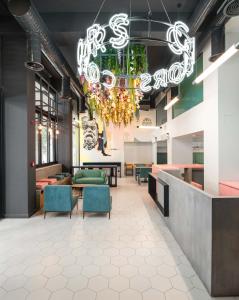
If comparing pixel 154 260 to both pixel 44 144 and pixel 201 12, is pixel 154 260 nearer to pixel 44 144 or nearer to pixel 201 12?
A: pixel 201 12

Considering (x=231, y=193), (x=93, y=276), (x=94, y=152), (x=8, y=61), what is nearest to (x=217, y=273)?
(x=93, y=276)

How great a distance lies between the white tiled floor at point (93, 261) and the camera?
2.37 metres

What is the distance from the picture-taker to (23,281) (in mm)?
2559

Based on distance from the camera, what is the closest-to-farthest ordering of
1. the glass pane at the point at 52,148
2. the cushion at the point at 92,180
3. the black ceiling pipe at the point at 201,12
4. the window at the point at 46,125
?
the black ceiling pipe at the point at 201,12, the window at the point at 46,125, the cushion at the point at 92,180, the glass pane at the point at 52,148

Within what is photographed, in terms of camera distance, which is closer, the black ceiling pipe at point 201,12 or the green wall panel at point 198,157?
the black ceiling pipe at point 201,12

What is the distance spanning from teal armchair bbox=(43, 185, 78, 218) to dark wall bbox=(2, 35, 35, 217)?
0.51 m

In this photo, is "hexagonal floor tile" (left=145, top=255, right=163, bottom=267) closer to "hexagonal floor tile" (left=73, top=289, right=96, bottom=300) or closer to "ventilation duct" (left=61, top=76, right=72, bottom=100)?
"hexagonal floor tile" (left=73, top=289, right=96, bottom=300)

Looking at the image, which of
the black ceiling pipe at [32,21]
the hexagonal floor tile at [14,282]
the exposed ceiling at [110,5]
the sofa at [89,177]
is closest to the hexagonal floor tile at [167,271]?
the hexagonal floor tile at [14,282]

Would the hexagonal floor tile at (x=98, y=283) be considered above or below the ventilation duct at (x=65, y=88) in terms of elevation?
below

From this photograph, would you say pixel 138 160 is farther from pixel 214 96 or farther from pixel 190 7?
pixel 190 7

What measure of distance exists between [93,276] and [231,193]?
303 cm

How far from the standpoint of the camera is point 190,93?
21.4 ft

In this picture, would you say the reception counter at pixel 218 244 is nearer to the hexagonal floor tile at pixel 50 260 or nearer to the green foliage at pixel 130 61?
the hexagonal floor tile at pixel 50 260

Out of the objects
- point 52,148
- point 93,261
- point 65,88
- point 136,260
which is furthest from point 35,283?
point 52,148
